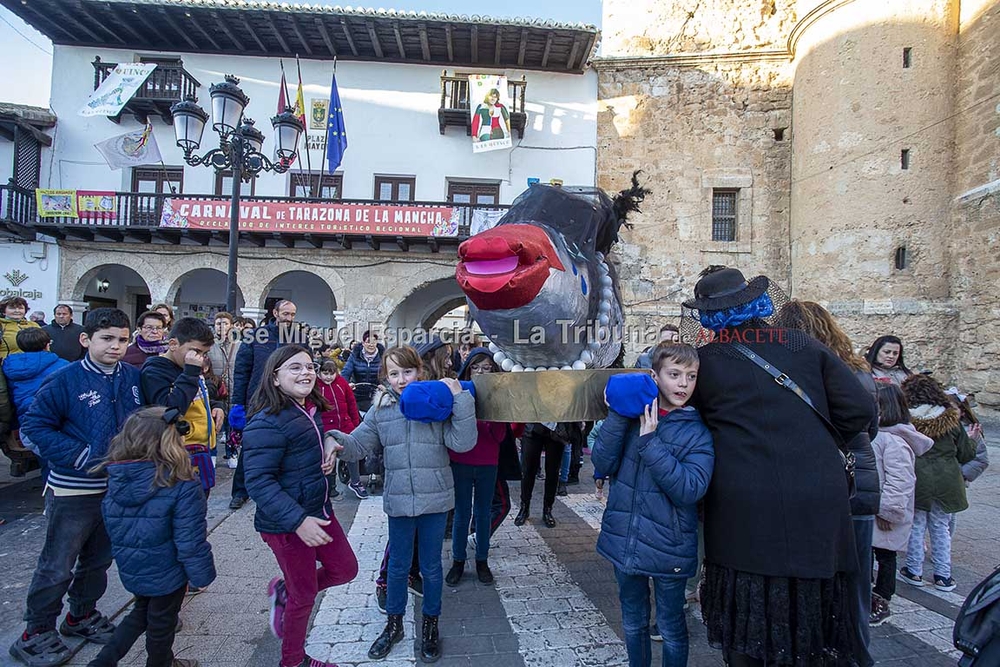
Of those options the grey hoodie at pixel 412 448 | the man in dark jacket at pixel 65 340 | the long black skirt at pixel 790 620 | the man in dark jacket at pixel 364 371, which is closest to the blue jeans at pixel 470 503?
the grey hoodie at pixel 412 448

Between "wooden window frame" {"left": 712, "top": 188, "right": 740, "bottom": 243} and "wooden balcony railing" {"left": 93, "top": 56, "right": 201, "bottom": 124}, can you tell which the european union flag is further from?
"wooden window frame" {"left": 712, "top": 188, "right": 740, "bottom": 243}

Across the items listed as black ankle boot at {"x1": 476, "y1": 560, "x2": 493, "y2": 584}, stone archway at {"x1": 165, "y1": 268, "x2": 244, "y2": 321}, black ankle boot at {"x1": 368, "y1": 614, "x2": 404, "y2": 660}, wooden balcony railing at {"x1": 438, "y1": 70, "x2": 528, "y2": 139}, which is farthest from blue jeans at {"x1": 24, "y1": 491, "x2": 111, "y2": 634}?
stone archway at {"x1": 165, "y1": 268, "x2": 244, "y2": 321}

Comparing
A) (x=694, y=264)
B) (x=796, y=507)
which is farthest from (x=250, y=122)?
(x=694, y=264)

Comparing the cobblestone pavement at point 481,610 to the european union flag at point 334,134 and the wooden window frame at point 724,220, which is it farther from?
the wooden window frame at point 724,220

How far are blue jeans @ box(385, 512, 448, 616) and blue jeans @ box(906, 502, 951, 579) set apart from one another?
3391mm

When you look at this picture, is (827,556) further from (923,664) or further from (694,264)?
(694,264)

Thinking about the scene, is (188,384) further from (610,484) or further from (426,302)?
(426,302)

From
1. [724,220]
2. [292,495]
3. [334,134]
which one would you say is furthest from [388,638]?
[724,220]

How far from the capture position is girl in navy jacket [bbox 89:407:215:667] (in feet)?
7.75

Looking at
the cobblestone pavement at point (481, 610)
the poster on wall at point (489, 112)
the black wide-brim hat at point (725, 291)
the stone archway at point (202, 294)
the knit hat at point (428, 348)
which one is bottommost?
the cobblestone pavement at point (481, 610)

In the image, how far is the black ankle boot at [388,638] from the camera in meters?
2.74

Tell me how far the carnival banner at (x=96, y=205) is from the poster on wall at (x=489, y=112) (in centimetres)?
957

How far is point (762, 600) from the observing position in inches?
76.5

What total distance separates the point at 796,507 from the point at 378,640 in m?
2.18
